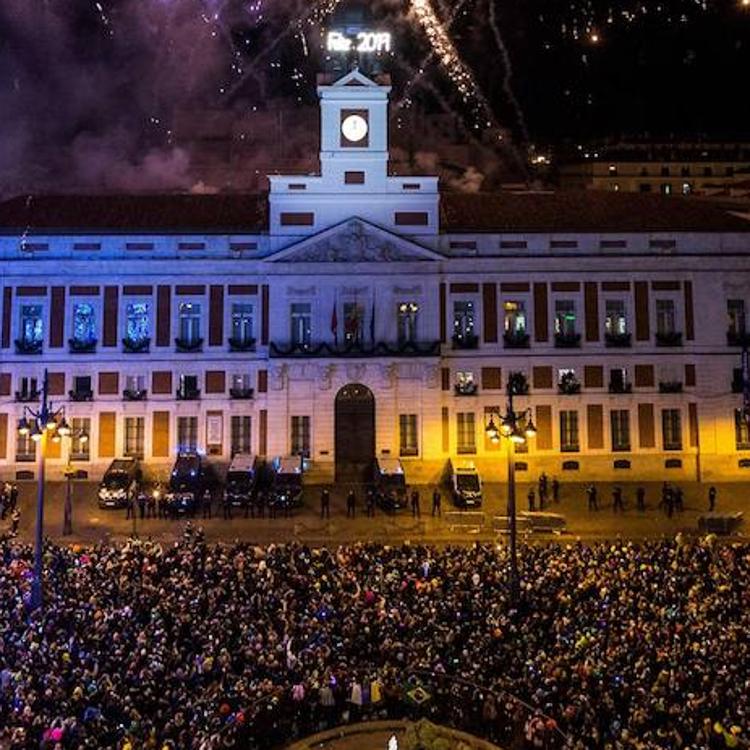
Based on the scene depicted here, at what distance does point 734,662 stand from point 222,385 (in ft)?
116

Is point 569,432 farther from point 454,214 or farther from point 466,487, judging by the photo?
point 454,214

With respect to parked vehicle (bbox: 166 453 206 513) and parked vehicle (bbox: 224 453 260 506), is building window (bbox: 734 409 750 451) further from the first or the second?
parked vehicle (bbox: 166 453 206 513)

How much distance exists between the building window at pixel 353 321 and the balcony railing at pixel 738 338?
21.2 metres

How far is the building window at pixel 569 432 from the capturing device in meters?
50.2

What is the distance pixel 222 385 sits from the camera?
50625mm

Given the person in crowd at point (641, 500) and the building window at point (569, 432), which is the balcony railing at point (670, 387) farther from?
the person in crowd at point (641, 500)

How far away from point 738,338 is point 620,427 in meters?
8.72

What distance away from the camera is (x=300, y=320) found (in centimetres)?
5116

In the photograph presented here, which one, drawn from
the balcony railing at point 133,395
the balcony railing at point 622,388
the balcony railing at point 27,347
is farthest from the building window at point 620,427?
the balcony railing at point 27,347

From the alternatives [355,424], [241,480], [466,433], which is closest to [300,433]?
[355,424]

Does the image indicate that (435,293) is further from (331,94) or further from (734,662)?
(734,662)

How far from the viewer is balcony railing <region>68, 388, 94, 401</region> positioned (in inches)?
1950

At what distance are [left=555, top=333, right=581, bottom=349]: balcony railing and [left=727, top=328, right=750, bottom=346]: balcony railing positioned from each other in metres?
8.80

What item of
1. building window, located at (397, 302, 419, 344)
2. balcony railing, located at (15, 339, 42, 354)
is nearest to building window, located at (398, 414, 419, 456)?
building window, located at (397, 302, 419, 344)
